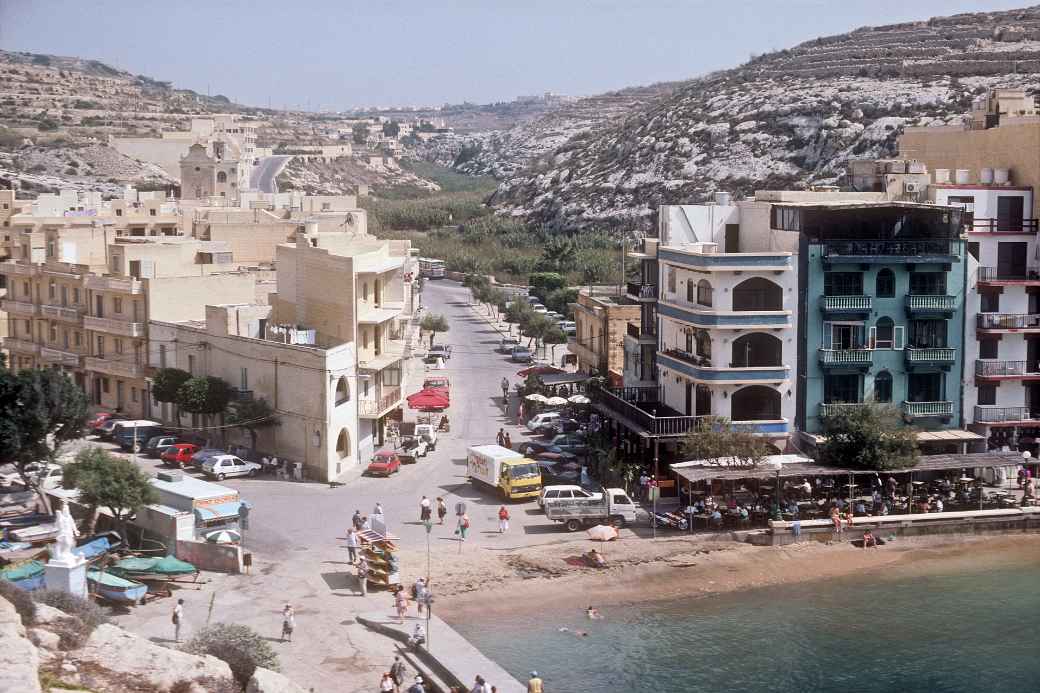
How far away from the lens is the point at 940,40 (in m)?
128

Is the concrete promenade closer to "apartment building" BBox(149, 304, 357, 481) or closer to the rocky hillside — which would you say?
"apartment building" BBox(149, 304, 357, 481)

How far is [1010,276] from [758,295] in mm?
8684

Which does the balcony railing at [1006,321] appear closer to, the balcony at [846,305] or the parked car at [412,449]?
the balcony at [846,305]

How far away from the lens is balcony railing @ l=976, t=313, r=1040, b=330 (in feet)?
135

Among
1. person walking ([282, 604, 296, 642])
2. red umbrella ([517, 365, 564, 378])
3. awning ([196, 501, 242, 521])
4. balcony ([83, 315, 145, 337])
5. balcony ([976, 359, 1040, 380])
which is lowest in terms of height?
person walking ([282, 604, 296, 642])

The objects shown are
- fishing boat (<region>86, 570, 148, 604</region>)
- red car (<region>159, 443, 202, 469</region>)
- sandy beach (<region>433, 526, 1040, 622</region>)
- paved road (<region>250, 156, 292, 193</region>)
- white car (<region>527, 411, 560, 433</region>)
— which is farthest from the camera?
paved road (<region>250, 156, 292, 193</region>)

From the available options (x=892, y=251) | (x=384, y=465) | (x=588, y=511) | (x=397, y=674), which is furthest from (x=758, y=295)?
(x=397, y=674)

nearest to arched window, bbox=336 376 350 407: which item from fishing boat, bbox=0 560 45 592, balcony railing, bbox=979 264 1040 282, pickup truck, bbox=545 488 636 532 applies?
pickup truck, bbox=545 488 636 532

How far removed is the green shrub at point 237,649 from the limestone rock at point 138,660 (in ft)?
5.50

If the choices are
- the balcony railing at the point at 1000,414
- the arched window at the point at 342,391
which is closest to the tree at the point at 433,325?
the arched window at the point at 342,391

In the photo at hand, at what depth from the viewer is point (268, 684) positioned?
2230 cm

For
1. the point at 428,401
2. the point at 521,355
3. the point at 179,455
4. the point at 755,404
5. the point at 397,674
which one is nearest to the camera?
the point at 397,674

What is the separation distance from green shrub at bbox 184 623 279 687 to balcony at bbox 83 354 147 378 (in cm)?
2438

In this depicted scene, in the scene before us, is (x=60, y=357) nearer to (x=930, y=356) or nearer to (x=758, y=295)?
(x=758, y=295)
